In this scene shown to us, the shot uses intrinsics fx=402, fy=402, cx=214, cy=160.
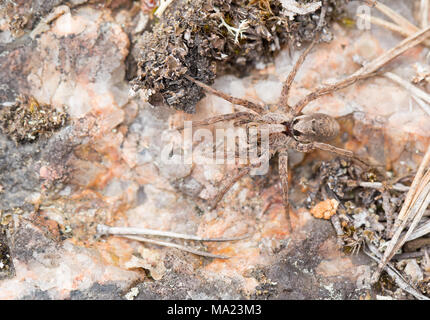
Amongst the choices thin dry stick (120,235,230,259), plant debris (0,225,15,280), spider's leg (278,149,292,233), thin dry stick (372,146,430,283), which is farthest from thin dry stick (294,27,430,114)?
plant debris (0,225,15,280)

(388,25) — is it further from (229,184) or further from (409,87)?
(229,184)

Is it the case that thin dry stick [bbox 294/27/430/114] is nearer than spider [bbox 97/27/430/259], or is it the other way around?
spider [bbox 97/27/430/259]

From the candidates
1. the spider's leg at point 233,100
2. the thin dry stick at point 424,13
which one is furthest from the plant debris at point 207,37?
the thin dry stick at point 424,13

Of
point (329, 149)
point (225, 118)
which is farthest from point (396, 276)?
point (225, 118)

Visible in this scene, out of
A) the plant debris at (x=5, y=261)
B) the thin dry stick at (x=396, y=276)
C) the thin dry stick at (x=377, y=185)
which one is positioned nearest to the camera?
the plant debris at (x=5, y=261)

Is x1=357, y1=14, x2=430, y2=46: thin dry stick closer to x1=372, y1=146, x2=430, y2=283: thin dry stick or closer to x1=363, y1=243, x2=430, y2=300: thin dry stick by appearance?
x1=372, y1=146, x2=430, y2=283: thin dry stick

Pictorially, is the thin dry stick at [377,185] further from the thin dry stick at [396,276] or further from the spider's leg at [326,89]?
the spider's leg at [326,89]
